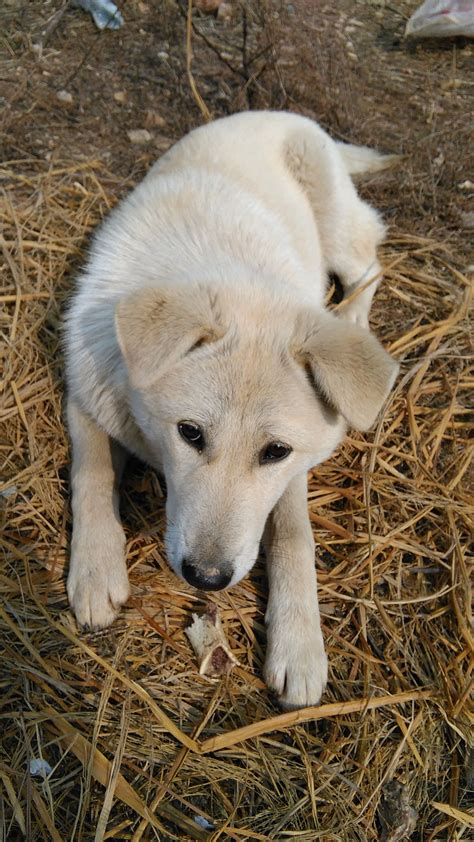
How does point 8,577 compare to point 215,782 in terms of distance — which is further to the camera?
point 8,577

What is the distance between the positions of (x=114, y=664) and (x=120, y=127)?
11.0ft

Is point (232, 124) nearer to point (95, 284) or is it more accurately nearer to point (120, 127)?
point (120, 127)

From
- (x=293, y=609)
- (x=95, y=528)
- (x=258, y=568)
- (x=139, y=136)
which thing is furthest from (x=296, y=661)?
(x=139, y=136)

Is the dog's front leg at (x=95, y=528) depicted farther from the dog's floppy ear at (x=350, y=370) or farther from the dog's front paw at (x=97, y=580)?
the dog's floppy ear at (x=350, y=370)

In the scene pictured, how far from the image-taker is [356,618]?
8.32 feet

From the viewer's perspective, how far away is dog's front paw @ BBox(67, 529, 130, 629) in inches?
90.0

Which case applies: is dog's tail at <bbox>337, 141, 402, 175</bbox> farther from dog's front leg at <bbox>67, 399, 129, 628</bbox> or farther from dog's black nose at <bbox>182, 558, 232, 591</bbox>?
dog's black nose at <bbox>182, 558, 232, 591</bbox>

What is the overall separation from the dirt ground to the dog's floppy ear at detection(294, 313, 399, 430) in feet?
2.76

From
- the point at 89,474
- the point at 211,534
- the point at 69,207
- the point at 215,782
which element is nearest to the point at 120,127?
the point at 69,207

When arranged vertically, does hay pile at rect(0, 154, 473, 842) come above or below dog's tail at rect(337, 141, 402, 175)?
below

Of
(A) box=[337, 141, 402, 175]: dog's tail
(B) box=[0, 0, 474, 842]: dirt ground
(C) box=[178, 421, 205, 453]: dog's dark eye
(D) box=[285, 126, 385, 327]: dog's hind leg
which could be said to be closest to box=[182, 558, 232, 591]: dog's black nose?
(C) box=[178, 421, 205, 453]: dog's dark eye

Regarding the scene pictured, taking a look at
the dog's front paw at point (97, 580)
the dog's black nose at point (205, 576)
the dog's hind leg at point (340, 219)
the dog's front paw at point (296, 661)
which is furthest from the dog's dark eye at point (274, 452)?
the dog's hind leg at point (340, 219)

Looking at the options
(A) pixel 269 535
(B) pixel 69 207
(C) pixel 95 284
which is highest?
(C) pixel 95 284

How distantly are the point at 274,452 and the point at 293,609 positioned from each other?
616mm
